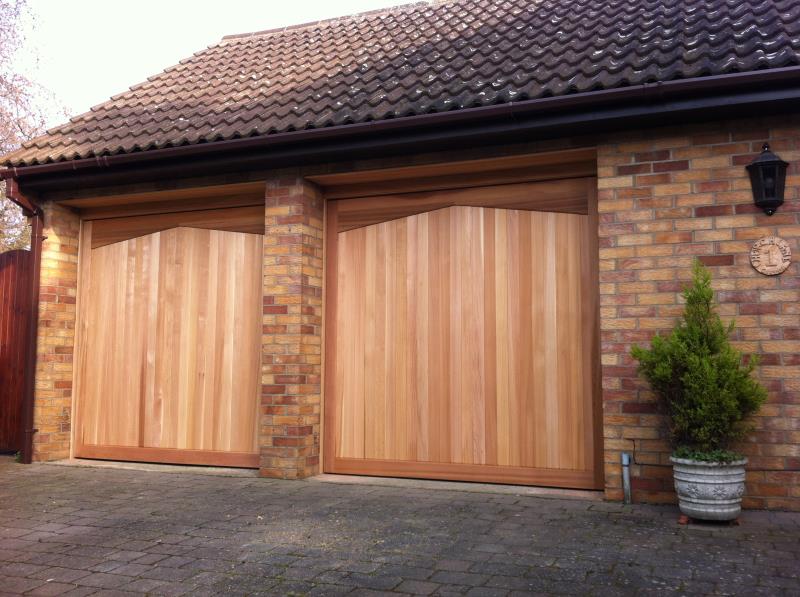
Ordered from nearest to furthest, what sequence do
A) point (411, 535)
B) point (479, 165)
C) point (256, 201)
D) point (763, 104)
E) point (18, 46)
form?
point (411, 535), point (763, 104), point (479, 165), point (256, 201), point (18, 46)

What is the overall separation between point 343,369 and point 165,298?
206cm

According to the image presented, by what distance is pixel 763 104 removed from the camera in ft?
15.5

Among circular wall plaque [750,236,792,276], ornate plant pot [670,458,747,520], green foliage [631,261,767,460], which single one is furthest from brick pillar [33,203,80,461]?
circular wall plaque [750,236,792,276]

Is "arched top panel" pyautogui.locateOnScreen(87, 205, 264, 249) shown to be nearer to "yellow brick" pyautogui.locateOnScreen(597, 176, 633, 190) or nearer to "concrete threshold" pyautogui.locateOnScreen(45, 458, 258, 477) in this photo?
"concrete threshold" pyautogui.locateOnScreen(45, 458, 258, 477)

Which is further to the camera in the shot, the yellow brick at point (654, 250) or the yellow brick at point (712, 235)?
the yellow brick at point (654, 250)

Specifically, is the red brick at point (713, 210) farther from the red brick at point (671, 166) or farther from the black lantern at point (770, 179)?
the red brick at point (671, 166)

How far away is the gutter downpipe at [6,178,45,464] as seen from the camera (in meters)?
6.92

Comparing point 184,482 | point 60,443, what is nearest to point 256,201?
point 184,482

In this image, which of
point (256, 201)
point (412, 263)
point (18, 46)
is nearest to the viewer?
point (412, 263)

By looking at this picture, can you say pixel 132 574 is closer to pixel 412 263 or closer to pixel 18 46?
pixel 412 263

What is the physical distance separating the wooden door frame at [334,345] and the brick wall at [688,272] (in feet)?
1.29

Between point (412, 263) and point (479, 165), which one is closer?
point (479, 165)

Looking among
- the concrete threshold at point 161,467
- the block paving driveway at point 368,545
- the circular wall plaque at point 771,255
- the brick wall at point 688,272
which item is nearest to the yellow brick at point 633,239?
the brick wall at point 688,272

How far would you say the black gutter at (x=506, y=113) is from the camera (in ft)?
15.3
